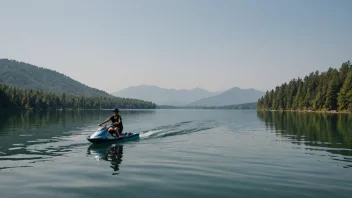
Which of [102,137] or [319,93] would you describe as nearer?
[102,137]

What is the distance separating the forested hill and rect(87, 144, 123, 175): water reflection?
102718 mm

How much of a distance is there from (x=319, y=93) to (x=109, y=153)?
402 ft

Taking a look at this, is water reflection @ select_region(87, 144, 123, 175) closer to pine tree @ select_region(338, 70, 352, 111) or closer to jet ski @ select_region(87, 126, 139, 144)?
jet ski @ select_region(87, 126, 139, 144)

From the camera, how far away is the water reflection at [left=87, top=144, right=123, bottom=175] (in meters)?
17.8

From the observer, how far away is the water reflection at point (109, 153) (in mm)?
17797

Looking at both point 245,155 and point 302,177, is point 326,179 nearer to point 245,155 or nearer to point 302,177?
point 302,177

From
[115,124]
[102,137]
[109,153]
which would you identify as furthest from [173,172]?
[115,124]

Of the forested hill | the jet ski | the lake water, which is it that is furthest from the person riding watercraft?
the forested hill

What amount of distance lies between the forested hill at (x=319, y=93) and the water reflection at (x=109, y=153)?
4044 inches

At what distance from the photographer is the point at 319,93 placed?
125 meters

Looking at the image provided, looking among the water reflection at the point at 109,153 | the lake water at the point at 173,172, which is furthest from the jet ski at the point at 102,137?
the lake water at the point at 173,172

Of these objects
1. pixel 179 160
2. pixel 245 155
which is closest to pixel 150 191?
pixel 179 160

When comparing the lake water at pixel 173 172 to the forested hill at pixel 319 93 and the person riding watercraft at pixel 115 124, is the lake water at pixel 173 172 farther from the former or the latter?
the forested hill at pixel 319 93

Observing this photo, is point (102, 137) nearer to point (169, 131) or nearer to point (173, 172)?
point (173, 172)
